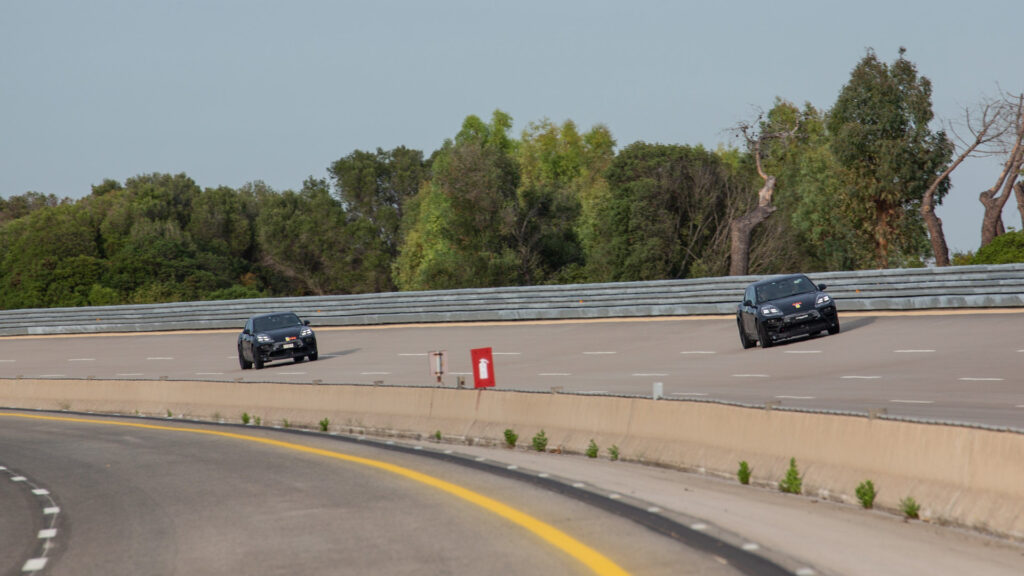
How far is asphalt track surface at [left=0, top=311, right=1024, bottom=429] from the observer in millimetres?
18500

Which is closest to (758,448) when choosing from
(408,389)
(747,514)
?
(747,514)

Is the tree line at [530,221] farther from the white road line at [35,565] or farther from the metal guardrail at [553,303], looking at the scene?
the white road line at [35,565]

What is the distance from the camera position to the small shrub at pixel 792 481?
1108cm

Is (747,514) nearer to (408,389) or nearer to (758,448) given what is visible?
(758,448)

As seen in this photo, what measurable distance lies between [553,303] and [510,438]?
82.4 ft

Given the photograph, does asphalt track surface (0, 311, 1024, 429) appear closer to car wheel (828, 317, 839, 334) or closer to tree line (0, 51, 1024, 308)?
car wheel (828, 317, 839, 334)

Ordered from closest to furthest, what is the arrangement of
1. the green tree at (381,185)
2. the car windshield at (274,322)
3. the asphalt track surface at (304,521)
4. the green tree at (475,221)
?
the asphalt track surface at (304,521)
the car windshield at (274,322)
the green tree at (475,221)
the green tree at (381,185)

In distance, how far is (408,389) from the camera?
1988 centimetres

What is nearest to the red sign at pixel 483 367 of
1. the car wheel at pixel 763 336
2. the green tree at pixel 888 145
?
the car wheel at pixel 763 336

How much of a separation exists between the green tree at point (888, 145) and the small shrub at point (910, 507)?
51.9m

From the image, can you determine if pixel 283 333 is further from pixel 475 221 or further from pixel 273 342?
pixel 475 221

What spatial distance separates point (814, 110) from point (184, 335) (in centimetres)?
6672

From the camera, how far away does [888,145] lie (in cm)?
5969

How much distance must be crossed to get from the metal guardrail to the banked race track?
0.98 m
